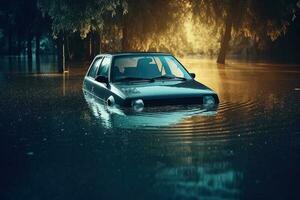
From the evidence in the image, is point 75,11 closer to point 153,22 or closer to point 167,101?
point 153,22

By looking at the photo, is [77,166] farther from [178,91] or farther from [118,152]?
[178,91]

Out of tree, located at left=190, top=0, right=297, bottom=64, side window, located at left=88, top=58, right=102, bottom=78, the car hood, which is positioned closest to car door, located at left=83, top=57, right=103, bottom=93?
side window, located at left=88, top=58, right=102, bottom=78

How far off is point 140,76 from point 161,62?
0.82 meters

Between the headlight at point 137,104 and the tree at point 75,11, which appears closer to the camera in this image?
the headlight at point 137,104

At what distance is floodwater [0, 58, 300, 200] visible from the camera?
5.88 meters

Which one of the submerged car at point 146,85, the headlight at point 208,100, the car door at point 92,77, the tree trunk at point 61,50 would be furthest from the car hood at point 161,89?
the tree trunk at point 61,50

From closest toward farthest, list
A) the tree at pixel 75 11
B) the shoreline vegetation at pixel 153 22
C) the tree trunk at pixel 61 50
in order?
the tree at pixel 75 11 → the shoreline vegetation at pixel 153 22 → the tree trunk at pixel 61 50

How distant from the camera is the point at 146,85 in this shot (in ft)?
A: 40.7

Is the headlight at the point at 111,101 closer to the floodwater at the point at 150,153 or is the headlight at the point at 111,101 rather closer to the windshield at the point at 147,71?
the floodwater at the point at 150,153

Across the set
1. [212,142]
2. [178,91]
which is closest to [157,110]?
[178,91]

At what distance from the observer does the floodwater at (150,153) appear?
231 inches

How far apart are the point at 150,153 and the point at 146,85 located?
4647mm

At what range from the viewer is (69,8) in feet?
93.0

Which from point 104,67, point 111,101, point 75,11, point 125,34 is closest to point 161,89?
point 111,101
